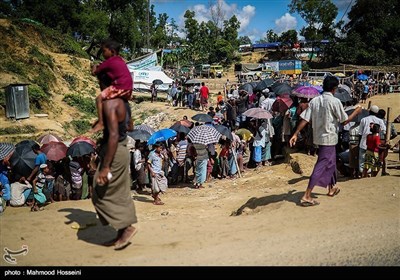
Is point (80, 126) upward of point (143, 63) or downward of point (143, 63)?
downward

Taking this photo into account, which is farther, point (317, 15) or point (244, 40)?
point (244, 40)

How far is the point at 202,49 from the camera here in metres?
64.0

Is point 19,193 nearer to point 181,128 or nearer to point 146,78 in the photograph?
point 181,128

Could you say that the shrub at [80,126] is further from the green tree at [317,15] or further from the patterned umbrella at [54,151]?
the green tree at [317,15]

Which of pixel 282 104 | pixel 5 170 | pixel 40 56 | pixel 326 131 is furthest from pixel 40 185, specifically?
pixel 40 56

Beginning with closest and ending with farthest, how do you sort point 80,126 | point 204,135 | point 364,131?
point 364,131 → point 204,135 → point 80,126

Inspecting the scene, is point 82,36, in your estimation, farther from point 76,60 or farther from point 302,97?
point 302,97

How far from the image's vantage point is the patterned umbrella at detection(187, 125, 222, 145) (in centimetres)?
952

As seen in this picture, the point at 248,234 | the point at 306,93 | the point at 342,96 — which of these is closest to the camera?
the point at 248,234

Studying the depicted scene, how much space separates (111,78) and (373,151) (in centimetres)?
571

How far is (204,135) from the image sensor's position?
31.3 feet
